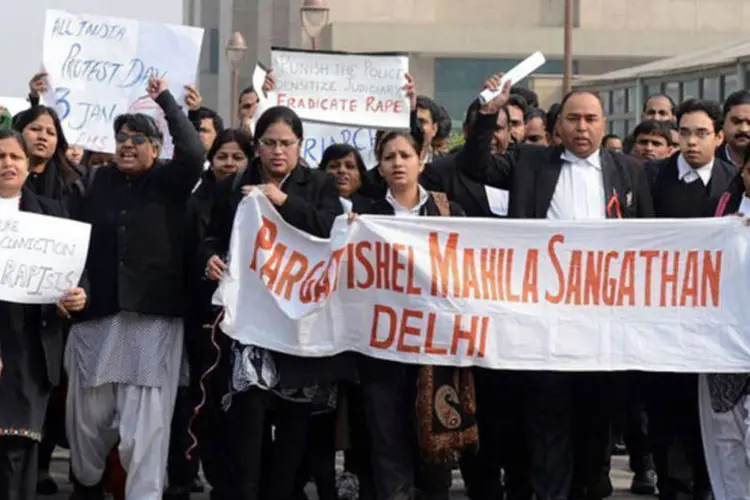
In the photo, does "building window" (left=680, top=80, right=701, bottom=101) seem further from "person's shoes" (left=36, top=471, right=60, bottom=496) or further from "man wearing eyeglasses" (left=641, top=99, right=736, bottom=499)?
"person's shoes" (left=36, top=471, right=60, bottom=496)

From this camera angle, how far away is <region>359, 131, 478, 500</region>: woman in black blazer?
823cm

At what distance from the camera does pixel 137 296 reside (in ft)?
27.3

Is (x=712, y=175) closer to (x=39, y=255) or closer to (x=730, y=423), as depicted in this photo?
(x=730, y=423)

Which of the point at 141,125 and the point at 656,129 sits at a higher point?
the point at 656,129

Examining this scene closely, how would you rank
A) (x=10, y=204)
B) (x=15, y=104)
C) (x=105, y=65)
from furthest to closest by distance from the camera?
(x=15, y=104) → (x=105, y=65) → (x=10, y=204)

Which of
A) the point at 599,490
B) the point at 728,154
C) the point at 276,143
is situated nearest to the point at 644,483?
the point at 599,490

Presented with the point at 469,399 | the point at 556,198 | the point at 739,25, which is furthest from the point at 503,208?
the point at 739,25

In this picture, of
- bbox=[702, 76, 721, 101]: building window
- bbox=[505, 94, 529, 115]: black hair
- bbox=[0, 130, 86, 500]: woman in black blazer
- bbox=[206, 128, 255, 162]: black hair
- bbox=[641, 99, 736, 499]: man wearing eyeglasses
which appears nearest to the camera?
bbox=[0, 130, 86, 500]: woman in black blazer

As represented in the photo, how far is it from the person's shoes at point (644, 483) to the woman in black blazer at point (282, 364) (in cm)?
235

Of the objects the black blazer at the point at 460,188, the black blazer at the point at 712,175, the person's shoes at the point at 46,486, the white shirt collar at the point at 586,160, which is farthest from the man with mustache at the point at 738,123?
the person's shoes at the point at 46,486

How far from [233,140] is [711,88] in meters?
17.0

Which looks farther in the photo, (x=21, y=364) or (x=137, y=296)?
(x=137, y=296)

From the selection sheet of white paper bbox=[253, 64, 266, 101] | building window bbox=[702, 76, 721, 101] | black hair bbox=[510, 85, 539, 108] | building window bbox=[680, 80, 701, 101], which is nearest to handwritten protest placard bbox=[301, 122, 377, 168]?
sheet of white paper bbox=[253, 64, 266, 101]

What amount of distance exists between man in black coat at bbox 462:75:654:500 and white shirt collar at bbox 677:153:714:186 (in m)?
0.41
